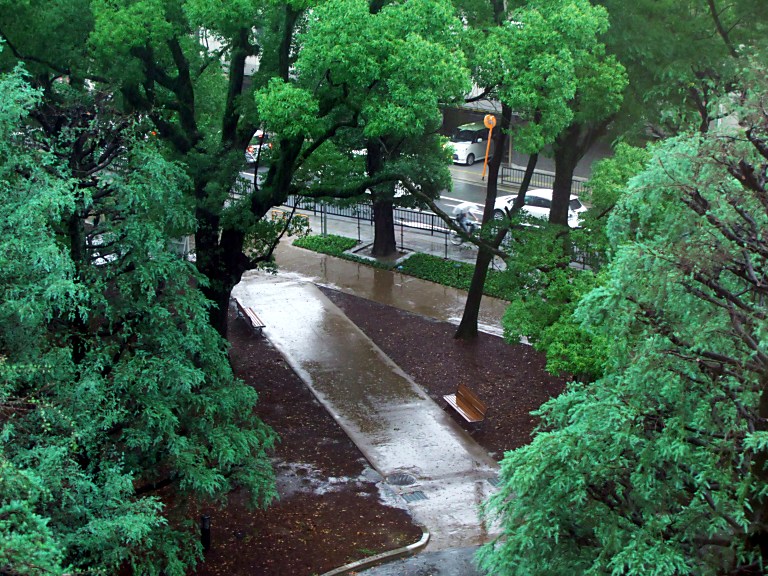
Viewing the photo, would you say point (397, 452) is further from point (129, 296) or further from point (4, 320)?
point (4, 320)

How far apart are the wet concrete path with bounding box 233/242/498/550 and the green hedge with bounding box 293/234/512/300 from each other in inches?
20.2

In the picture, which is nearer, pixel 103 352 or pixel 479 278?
pixel 103 352

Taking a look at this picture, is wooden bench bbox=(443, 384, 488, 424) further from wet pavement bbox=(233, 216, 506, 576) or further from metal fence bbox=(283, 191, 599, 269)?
metal fence bbox=(283, 191, 599, 269)

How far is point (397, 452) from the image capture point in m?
15.9

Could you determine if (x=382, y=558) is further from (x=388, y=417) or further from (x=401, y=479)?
A: (x=388, y=417)

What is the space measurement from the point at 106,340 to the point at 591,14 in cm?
954

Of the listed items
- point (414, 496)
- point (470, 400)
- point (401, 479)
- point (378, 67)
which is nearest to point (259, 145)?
point (378, 67)

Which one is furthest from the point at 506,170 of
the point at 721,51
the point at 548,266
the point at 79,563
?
the point at 79,563

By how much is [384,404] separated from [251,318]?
16.8ft

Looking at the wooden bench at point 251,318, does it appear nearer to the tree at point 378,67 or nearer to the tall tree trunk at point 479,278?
the tall tree trunk at point 479,278

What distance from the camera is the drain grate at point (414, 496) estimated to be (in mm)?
14336

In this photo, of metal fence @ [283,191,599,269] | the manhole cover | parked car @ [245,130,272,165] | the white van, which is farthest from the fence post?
the white van

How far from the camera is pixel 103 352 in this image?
984 centimetres

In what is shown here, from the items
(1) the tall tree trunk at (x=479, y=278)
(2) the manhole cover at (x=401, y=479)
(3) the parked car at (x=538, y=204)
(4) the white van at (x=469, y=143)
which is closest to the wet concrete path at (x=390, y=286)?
(1) the tall tree trunk at (x=479, y=278)
